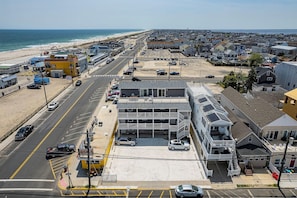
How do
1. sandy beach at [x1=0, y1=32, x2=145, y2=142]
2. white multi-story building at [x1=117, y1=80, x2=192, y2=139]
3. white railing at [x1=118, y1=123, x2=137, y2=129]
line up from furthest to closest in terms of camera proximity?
sandy beach at [x1=0, y1=32, x2=145, y2=142]
white railing at [x1=118, y1=123, x2=137, y2=129]
white multi-story building at [x1=117, y1=80, x2=192, y2=139]

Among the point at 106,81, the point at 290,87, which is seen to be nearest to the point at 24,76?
the point at 106,81

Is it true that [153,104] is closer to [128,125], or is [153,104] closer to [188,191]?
[128,125]

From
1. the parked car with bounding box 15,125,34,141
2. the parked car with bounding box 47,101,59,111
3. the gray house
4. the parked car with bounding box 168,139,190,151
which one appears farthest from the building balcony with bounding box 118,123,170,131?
the parked car with bounding box 47,101,59,111

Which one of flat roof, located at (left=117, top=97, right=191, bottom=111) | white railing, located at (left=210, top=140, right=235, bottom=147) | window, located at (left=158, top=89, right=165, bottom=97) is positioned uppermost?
window, located at (left=158, top=89, right=165, bottom=97)

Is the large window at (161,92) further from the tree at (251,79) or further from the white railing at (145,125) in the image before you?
the tree at (251,79)

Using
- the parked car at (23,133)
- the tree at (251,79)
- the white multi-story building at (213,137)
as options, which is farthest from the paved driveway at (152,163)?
the tree at (251,79)

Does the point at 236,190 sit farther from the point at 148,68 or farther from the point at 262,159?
the point at 148,68

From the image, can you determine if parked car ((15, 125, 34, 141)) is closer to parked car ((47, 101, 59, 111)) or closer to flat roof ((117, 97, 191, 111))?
parked car ((47, 101, 59, 111))

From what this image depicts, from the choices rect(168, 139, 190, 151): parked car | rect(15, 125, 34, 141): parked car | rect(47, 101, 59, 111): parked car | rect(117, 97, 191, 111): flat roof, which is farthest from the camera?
rect(47, 101, 59, 111): parked car
